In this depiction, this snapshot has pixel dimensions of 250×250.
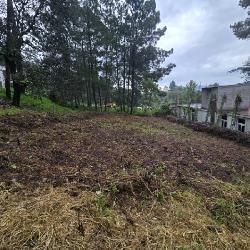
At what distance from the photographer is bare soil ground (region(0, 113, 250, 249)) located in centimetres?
215

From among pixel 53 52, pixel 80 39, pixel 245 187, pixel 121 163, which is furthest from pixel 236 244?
pixel 80 39

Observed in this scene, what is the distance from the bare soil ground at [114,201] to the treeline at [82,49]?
5.86m

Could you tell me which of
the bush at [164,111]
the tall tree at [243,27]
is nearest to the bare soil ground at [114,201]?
the tall tree at [243,27]

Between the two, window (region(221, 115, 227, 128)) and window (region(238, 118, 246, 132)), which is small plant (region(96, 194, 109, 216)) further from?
window (region(221, 115, 227, 128))

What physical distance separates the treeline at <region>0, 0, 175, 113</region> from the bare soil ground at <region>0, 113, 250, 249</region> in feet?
19.2

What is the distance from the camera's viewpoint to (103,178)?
3301 millimetres

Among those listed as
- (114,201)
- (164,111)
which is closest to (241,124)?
(164,111)

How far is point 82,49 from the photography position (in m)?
19.6

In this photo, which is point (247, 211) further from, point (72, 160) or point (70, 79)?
point (70, 79)

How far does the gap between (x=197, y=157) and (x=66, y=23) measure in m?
9.25

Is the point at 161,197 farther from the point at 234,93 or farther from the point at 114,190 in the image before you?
the point at 234,93

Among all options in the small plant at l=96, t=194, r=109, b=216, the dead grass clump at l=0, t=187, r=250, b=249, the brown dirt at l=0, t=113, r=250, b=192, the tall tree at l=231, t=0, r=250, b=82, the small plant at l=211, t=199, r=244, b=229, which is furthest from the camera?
the tall tree at l=231, t=0, r=250, b=82

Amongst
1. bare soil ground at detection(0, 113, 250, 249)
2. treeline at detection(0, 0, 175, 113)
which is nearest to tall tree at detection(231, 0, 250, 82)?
treeline at detection(0, 0, 175, 113)

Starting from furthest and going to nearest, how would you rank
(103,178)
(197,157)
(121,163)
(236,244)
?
(197,157) → (121,163) → (103,178) → (236,244)
